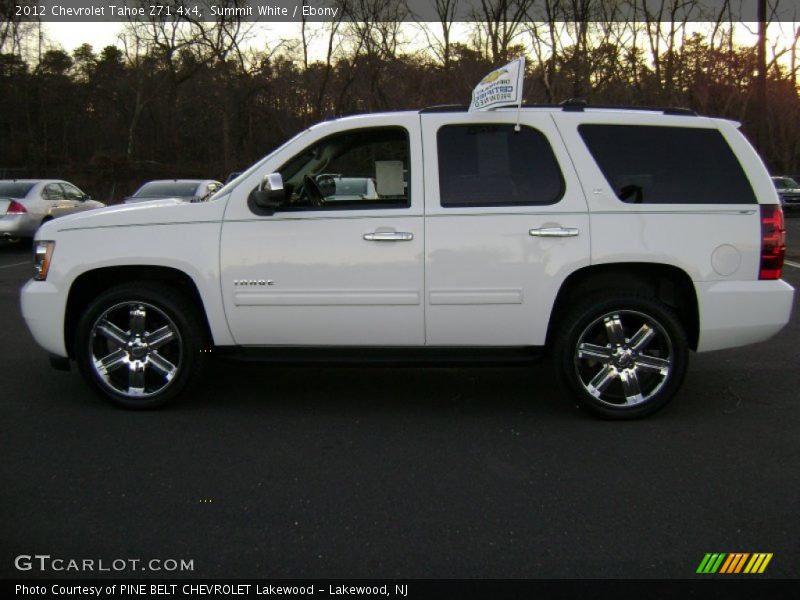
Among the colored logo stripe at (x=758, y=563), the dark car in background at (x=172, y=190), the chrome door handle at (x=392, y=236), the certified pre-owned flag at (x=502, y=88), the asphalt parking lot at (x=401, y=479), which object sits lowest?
the colored logo stripe at (x=758, y=563)

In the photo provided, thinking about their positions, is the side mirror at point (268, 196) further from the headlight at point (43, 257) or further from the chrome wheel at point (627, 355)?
the chrome wheel at point (627, 355)

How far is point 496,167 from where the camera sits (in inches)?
194

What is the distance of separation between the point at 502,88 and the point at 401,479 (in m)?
2.45

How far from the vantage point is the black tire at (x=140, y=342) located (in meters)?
5.04

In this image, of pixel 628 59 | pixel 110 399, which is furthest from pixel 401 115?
pixel 628 59

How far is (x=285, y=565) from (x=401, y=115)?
2988mm

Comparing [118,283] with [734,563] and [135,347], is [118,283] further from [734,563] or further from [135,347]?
[734,563]

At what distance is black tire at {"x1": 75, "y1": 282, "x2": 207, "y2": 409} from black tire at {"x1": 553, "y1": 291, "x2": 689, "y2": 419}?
7.64 feet

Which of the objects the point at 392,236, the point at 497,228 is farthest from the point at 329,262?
the point at 497,228

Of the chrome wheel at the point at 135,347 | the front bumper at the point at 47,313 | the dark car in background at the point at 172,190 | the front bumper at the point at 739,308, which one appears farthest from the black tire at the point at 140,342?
the dark car in background at the point at 172,190

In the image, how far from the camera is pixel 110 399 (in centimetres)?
516

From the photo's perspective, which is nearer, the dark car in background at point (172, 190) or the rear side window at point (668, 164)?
the rear side window at point (668, 164)

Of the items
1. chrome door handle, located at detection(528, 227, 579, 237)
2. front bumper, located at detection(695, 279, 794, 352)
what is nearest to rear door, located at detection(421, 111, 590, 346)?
chrome door handle, located at detection(528, 227, 579, 237)

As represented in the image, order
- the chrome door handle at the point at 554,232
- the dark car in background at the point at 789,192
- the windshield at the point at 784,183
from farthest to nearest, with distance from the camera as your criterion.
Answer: the windshield at the point at 784,183
the dark car in background at the point at 789,192
the chrome door handle at the point at 554,232
